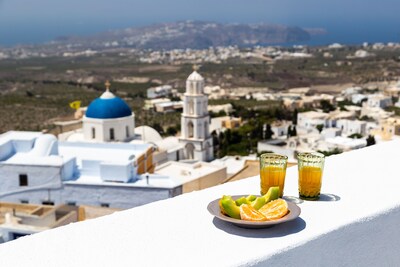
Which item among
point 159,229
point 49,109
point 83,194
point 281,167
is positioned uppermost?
point 281,167

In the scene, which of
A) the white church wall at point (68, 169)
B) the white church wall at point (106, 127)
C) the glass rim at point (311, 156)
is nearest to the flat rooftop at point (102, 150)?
the white church wall at point (68, 169)

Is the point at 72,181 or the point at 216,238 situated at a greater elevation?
the point at 216,238

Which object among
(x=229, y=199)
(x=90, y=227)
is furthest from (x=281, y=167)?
(x=90, y=227)

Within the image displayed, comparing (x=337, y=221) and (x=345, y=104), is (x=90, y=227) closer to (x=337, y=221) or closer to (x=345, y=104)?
(x=337, y=221)

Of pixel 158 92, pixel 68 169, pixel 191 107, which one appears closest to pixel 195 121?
pixel 191 107

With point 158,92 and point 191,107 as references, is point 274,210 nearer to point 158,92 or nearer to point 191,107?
point 191,107

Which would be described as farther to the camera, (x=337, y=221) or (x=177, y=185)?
(x=177, y=185)
